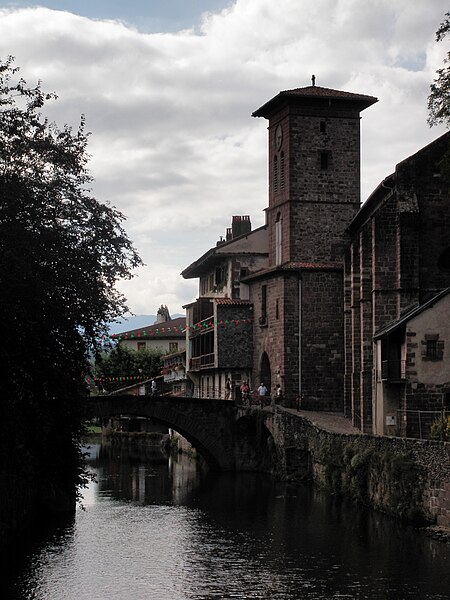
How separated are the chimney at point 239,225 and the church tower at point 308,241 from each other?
453 inches

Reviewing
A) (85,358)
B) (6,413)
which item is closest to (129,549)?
(85,358)

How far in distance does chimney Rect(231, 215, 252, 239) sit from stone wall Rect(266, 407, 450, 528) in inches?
1086

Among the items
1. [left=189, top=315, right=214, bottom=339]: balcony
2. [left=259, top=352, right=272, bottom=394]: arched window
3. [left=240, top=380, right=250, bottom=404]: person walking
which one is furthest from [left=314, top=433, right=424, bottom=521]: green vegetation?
[left=189, top=315, right=214, bottom=339]: balcony

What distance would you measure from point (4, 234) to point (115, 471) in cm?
4100

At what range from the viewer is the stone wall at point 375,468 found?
117ft

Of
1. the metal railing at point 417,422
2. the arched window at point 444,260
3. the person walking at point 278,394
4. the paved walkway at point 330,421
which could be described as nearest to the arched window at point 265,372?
the person walking at point 278,394

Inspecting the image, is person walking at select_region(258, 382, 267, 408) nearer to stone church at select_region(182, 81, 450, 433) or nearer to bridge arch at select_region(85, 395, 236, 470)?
stone church at select_region(182, 81, 450, 433)

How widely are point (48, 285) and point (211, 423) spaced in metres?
37.5

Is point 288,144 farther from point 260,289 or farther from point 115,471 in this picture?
point 115,471

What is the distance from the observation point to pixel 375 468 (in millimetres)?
40719

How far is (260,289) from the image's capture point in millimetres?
67625

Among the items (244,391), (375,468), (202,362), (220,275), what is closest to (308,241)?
(244,391)

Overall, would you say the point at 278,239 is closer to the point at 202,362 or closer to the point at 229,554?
the point at 202,362

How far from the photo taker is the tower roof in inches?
2611
